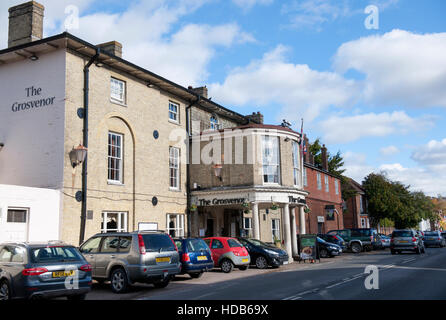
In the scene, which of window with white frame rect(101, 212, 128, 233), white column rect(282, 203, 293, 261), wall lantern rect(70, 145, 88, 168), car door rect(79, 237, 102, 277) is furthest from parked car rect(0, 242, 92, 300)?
white column rect(282, 203, 293, 261)

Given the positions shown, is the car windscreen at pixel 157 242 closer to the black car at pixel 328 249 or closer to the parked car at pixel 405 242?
the black car at pixel 328 249

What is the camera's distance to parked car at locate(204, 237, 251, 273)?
696 inches

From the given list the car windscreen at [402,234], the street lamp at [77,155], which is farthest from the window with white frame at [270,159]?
the car windscreen at [402,234]

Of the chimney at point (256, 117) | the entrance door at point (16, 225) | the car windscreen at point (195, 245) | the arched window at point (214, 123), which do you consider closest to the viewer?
the entrance door at point (16, 225)

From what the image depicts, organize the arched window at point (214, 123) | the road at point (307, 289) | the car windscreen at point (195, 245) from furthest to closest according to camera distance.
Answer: the arched window at point (214, 123) → the car windscreen at point (195, 245) → the road at point (307, 289)

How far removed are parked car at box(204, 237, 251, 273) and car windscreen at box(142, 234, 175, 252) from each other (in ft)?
17.3

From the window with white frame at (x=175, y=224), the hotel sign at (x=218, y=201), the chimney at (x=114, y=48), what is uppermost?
the chimney at (x=114, y=48)

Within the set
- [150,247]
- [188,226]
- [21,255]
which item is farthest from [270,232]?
[21,255]

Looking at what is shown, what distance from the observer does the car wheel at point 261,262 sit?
755 inches

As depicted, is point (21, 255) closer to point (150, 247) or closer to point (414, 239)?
point (150, 247)

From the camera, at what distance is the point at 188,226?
23.1 m

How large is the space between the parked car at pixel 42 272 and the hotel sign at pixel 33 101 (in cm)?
823

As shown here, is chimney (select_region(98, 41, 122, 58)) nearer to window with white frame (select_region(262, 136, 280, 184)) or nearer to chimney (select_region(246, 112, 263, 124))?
window with white frame (select_region(262, 136, 280, 184))
